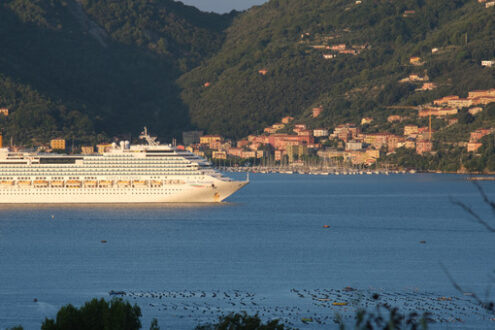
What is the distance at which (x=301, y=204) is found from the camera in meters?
90.5

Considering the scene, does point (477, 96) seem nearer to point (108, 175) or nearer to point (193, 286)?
point (108, 175)

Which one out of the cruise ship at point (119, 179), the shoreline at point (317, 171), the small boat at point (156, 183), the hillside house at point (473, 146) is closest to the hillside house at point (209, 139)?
the shoreline at point (317, 171)

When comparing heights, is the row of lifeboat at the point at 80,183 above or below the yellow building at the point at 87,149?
below

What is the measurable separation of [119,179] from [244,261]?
3384cm

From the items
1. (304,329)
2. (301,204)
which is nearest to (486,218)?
(301,204)

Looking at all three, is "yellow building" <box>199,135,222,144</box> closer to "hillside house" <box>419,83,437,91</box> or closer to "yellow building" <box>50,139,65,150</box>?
"hillside house" <box>419,83,437,91</box>

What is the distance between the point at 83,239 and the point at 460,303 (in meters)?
26.7

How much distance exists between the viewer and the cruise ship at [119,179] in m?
79.9

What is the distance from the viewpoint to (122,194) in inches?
3169

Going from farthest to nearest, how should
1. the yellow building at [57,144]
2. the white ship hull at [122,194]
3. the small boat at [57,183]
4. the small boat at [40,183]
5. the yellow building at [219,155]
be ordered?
the yellow building at [219,155], the yellow building at [57,144], the small boat at [57,183], the small boat at [40,183], the white ship hull at [122,194]

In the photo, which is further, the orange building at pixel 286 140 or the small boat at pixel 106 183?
the orange building at pixel 286 140

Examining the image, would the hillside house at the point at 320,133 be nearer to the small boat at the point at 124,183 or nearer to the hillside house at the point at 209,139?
the hillside house at the point at 209,139

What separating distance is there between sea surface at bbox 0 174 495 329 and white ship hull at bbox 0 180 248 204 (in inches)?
31.5

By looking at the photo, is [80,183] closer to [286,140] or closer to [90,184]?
[90,184]
